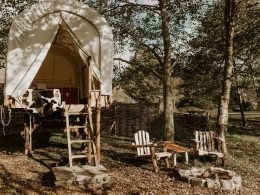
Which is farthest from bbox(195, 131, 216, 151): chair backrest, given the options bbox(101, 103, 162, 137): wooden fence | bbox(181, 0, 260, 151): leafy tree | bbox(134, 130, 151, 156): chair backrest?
bbox(101, 103, 162, 137): wooden fence

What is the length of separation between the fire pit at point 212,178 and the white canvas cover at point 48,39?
12.4 ft

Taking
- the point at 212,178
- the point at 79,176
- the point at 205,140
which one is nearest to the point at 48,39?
the point at 79,176

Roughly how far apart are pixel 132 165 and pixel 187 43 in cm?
757

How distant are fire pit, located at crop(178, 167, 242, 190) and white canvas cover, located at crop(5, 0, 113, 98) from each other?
3777 mm

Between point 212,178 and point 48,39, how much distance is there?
632 centimetres

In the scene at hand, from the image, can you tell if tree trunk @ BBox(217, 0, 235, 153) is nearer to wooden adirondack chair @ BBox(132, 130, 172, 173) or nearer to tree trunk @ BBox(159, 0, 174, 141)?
tree trunk @ BBox(159, 0, 174, 141)

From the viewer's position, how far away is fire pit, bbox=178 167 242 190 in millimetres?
9422

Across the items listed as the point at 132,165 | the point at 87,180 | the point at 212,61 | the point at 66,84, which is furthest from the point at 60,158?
the point at 212,61

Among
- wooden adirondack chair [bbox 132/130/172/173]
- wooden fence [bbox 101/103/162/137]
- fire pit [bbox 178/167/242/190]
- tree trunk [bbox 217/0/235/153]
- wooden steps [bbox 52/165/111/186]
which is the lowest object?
fire pit [bbox 178/167/242/190]

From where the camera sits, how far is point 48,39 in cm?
1144

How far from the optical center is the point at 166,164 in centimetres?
1162

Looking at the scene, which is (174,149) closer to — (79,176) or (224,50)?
(79,176)

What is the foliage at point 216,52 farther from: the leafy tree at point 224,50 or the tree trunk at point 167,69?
the tree trunk at point 167,69

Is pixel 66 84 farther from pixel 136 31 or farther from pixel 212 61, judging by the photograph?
pixel 212 61
